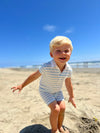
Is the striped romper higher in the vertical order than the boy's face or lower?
lower

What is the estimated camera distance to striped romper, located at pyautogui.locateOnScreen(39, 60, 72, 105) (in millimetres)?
2020

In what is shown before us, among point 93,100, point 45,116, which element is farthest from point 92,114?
point 45,116

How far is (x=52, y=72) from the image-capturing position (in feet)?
6.67

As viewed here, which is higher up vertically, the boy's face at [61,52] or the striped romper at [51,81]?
the boy's face at [61,52]

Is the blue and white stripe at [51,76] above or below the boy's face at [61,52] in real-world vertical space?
below

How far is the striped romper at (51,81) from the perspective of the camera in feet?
6.63

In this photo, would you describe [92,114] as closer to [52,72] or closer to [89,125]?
[89,125]

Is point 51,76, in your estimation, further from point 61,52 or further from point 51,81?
point 61,52

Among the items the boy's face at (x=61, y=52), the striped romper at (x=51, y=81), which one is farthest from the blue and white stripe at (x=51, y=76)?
the boy's face at (x=61, y=52)

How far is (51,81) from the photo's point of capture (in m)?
2.06

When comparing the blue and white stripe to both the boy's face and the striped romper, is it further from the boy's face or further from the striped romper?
the boy's face

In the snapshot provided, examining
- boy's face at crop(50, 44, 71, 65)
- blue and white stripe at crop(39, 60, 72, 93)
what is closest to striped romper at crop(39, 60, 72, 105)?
blue and white stripe at crop(39, 60, 72, 93)

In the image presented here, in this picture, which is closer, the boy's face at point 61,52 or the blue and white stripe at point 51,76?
the boy's face at point 61,52

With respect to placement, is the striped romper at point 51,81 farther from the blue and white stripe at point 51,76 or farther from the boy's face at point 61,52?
the boy's face at point 61,52
